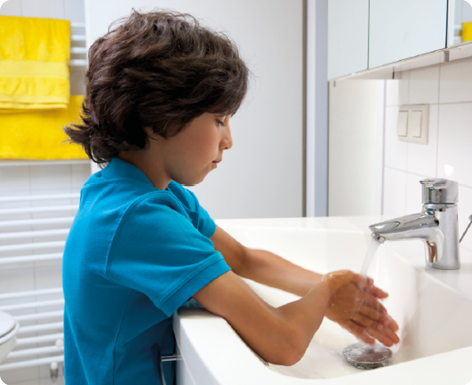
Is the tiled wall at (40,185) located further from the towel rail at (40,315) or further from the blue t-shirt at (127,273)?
the blue t-shirt at (127,273)

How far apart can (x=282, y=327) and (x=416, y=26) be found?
47 centimetres

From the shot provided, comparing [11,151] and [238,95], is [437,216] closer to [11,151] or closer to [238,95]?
A: [238,95]

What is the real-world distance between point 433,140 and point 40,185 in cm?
143

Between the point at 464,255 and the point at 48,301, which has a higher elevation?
the point at 464,255

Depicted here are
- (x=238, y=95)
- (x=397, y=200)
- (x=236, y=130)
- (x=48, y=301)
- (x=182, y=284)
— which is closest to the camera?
(x=182, y=284)

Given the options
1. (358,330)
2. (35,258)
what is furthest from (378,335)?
(35,258)

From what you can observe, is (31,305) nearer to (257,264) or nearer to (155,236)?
(257,264)

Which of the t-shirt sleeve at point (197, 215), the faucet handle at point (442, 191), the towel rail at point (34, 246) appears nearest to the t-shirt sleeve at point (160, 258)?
the t-shirt sleeve at point (197, 215)

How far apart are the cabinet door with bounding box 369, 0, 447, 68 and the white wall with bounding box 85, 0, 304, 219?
0.73 m

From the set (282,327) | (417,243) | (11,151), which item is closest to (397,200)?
(417,243)

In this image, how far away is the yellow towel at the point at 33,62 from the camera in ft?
4.99

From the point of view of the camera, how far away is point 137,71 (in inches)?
22.2

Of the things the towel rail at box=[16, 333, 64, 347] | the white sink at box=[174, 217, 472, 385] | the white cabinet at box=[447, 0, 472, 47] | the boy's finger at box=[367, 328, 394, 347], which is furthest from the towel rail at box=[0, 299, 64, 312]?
the white cabinet at box=[447, 0, 472, 47]

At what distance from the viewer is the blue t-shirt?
1.67ft
